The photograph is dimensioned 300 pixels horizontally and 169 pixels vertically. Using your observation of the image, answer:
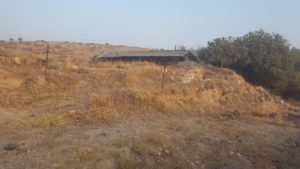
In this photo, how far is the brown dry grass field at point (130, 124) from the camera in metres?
7.96

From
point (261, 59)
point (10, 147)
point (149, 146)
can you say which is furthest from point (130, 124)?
point (261, 59)

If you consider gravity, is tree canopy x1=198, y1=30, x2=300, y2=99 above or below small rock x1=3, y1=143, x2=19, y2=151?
above

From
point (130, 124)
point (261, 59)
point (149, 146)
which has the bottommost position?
point (149, 146)

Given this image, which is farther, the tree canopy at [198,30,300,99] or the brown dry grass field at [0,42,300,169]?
the tree canopy at [198,30,300,99]

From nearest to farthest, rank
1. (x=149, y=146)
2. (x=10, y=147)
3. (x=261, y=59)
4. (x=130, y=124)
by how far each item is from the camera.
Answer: (x=10, y=147), (x=149, y=146), (x=130, y=124), (x=261, y=59)

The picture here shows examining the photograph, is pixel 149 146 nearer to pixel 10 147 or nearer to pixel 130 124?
pixel 130 124

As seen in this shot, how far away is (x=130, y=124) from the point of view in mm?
10555

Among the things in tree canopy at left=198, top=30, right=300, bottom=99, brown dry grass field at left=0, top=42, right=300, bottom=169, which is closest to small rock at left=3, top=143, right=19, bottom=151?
brown dry grass field at left=0, top=42, right=300, bottom=169

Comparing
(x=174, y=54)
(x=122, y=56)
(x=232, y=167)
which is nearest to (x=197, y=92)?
(x=232, y=167)

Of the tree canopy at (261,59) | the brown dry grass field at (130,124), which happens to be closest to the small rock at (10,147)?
the brown dry grass field at (130,124)

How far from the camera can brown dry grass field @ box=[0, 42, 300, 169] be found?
7961 mm

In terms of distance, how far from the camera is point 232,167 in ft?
27.0

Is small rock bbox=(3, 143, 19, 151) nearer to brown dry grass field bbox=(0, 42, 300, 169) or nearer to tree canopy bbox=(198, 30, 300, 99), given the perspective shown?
brown dry grass field bbox=(0, 42, 300, 169)

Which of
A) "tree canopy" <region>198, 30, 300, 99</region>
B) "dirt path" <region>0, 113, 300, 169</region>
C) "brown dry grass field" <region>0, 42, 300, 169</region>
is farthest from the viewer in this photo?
"tree canopy" <region>198, 30, 300, 99</region>
